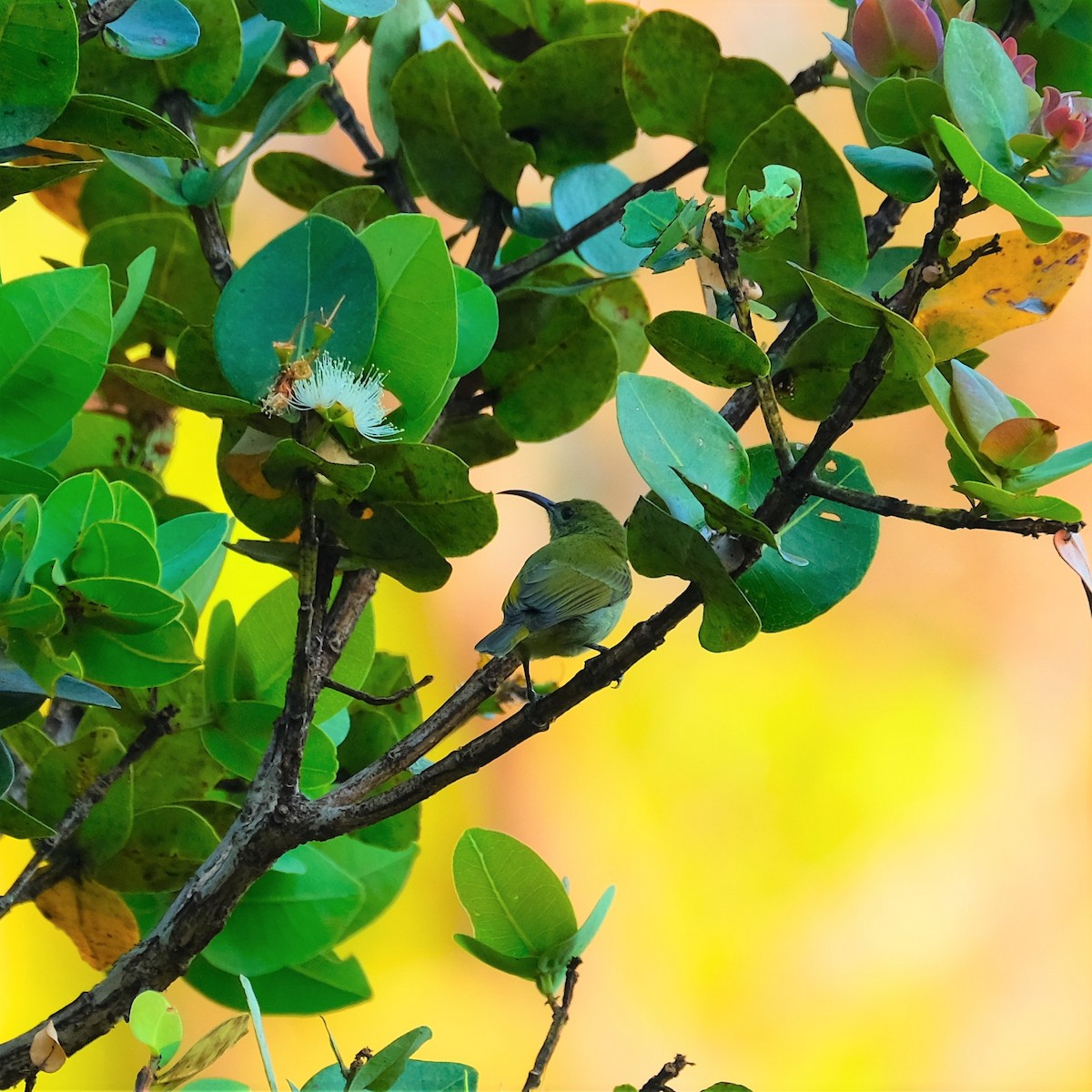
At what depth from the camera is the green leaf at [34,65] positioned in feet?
1.25

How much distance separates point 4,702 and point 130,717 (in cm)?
12

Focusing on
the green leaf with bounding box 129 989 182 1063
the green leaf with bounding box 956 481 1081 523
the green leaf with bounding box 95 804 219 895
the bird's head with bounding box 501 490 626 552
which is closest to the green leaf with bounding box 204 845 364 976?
the green leaf with bounding box 95 804 219 895

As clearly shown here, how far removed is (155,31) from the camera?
436 millimetres

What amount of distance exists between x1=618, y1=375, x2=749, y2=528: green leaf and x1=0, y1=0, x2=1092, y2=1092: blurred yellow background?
2.65ft

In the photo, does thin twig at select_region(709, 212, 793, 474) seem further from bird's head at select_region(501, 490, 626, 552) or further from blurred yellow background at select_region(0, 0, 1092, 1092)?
blurred yellow background at select_region(0, 0, 1092, 1092)

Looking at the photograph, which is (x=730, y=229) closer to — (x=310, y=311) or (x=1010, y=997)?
(x=310, y=311)

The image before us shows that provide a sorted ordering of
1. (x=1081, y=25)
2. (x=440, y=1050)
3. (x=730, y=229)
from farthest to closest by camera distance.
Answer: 1. (x=440, y=1050)
2. (x=1081, y=25)
3. (x=730, y=229)

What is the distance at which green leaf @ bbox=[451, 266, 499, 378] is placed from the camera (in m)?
0.47

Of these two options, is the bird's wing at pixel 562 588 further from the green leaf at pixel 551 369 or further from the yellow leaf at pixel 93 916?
the yellow leaf at pixel 93 916

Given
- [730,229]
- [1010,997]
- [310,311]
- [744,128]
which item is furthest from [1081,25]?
[1010,997]

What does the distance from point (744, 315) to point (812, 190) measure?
0.39ft

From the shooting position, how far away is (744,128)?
1.77ft

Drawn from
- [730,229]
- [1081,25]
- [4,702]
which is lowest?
[4,702]

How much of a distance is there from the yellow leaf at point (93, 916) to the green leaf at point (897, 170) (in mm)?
437
